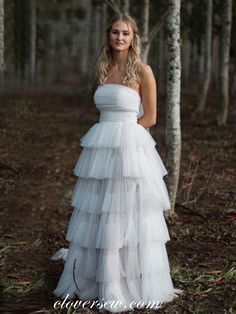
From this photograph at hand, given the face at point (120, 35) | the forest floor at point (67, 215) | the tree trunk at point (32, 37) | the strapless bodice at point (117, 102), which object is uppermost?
the tree trunk at point (32, 37)

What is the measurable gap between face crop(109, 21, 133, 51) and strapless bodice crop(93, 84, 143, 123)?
37 cm

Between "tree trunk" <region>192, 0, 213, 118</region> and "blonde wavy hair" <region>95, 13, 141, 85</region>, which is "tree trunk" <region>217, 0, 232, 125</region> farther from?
"blonde wavy hair" <region>95, 13, 141, 85</region>

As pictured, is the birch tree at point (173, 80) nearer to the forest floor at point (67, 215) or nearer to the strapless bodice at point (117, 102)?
the forest floor at point (67, 215)

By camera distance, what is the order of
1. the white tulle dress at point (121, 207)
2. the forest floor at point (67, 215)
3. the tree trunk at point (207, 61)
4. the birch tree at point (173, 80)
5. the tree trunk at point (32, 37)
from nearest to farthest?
the white tulle dress at point (121, 207)
the forest floor at point (67, 215)
the birch tree at point (173, 80)
the tree trunk at point (207, 61)
the tree trunk at point (32, 37)

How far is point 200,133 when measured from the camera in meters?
15.6

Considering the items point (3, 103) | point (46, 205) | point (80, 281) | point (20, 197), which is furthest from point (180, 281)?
point (3, 103)

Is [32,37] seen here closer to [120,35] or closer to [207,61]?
[207,61]

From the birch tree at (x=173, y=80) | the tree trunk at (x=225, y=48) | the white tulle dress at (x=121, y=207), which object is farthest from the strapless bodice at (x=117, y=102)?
the tree trunk at (x=225, y=48)

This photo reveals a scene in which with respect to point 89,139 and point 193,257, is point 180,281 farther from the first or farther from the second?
point 89,139

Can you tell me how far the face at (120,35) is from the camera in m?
4.71

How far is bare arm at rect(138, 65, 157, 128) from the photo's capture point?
15.7 feet

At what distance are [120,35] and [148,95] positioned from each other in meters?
0.61

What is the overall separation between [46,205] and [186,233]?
268 cm

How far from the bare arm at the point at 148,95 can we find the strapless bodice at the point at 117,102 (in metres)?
0.08
